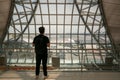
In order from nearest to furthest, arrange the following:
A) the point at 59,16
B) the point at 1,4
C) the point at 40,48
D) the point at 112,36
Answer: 1. the point at 40,48
2. the point at 1,4
3. the point at 112,36
4. the point at 59,16

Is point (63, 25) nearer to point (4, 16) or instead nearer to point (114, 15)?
point (4, 16)

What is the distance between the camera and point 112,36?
1383 inches

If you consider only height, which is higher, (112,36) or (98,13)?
(98,13)

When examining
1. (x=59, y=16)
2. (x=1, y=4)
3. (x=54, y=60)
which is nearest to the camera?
(x=54, y=60)

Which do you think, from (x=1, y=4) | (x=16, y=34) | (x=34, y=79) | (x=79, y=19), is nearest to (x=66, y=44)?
(x=79, y=19)

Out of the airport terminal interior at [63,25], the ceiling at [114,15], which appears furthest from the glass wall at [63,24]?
the ceiling at [114,15]

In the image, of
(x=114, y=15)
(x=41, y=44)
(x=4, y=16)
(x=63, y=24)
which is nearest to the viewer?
(x=41, y=44)

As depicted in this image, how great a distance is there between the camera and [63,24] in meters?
38.5

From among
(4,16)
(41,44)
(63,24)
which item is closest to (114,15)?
(63,24)

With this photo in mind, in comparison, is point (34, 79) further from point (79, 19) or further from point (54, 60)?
point (79, 19)

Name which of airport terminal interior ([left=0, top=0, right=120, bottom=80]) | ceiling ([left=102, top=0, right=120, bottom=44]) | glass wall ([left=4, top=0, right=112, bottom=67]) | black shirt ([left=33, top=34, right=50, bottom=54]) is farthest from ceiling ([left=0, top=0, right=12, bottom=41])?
black shirt ([left=33, top=34, right=50, bottom=54])

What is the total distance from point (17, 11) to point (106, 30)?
37.7 feet

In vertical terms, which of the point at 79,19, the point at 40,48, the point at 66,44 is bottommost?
the point at 40,48

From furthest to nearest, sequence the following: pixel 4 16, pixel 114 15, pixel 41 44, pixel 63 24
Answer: pixel 63 24 < pixel 4 16 < pixel 114 15 < pixel 41 44
